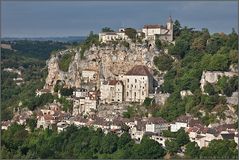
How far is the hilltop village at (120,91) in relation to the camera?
27.8m

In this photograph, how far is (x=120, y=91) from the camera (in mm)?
31484

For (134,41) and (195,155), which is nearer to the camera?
(195,155)

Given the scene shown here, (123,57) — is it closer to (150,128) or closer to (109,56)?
(109,56)

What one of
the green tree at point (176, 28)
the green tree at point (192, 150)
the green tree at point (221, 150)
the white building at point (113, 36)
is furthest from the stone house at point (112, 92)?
the green tree at point (221, 150)

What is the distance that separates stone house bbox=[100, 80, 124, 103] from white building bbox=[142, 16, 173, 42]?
2.87 metres

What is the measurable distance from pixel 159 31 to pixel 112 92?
3.72 meters

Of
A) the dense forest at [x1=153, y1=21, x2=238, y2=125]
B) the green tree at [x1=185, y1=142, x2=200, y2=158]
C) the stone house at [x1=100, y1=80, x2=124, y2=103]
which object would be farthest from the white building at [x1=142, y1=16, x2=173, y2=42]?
the green tree at [x1=185, y1=142, x2=200, y2=158]

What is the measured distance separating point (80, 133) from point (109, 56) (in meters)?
5.61

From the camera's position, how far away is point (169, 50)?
32.6 m

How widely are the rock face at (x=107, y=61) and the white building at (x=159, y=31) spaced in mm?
961

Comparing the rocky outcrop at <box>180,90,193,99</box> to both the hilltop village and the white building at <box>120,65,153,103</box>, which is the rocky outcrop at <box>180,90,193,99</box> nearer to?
the hilltop village

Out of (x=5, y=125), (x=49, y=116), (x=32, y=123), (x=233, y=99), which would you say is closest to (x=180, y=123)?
(x=233, y=99)

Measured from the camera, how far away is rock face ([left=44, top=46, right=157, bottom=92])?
32.8 metres

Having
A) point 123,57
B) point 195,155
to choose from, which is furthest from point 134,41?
point 195,155
